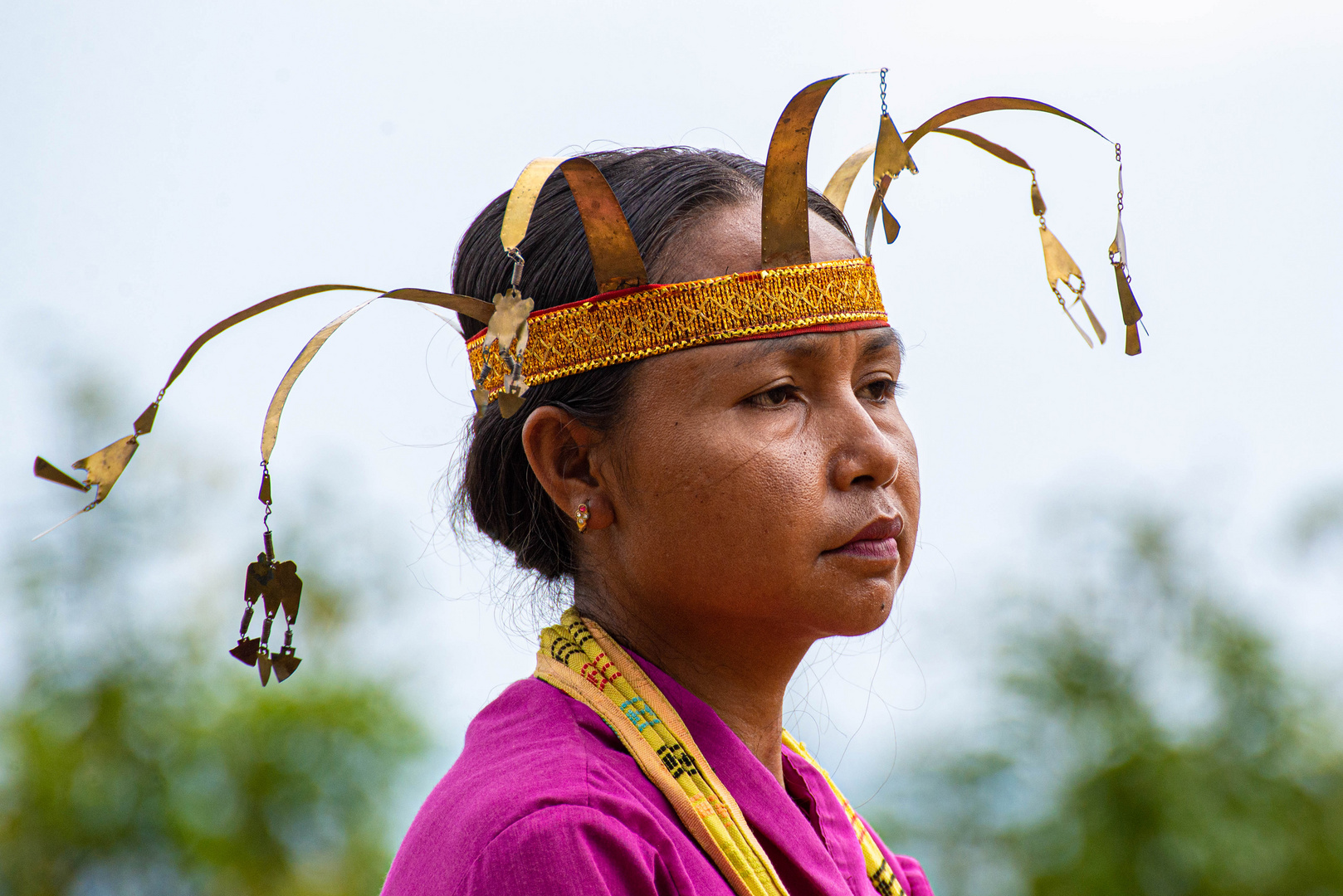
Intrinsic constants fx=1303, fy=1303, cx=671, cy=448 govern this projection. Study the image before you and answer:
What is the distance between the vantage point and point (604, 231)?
1.77 meters

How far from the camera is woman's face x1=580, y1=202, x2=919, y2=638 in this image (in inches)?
67.7

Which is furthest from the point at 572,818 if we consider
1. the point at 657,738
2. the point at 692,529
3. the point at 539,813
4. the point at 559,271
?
the point at 559,271

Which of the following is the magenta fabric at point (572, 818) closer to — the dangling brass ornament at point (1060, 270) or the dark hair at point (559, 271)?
the dark hair at point (559, 271)

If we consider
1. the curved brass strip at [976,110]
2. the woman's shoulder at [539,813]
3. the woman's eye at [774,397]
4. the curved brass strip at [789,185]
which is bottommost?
the woman's shoulder at [539,813]

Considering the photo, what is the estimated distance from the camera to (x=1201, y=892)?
15.8 ft

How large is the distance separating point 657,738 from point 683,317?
1.88 ft

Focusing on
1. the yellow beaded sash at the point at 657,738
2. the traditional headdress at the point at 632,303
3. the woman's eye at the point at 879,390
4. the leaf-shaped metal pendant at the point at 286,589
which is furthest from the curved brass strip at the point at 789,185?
→ the leaf-shaped metal pendant at the point at 286,589

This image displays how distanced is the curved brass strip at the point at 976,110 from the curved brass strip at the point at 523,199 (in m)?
0.55

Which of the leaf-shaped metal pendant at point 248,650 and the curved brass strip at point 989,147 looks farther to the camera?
the curved brass strip at point 989,147

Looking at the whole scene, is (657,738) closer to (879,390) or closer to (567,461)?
(567,461)

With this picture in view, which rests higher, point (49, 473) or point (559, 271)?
point (559, 271)

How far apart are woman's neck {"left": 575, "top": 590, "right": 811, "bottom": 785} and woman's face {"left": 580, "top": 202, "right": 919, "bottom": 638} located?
4 cm

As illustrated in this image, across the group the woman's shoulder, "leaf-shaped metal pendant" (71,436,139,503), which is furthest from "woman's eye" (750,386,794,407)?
"leaf-shaped metal pendant" (71,436,139,503)

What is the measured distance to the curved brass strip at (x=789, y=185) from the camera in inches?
69.3
